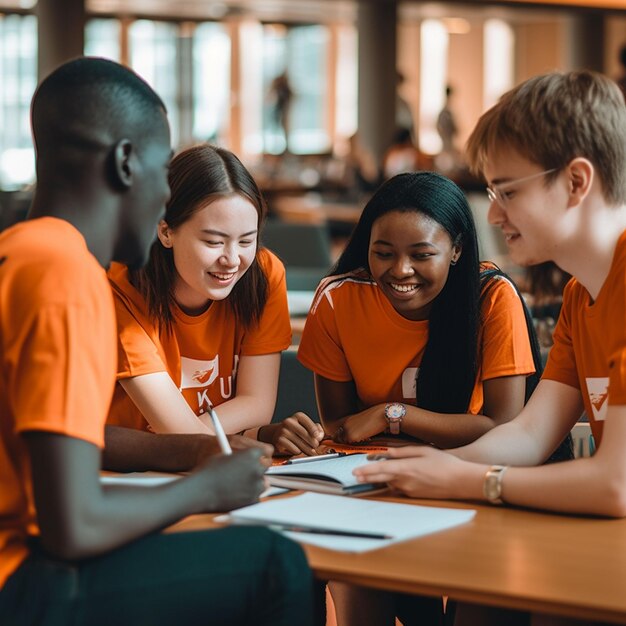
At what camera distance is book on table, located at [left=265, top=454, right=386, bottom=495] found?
4.90 ft

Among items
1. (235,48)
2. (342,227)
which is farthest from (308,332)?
(235,48)

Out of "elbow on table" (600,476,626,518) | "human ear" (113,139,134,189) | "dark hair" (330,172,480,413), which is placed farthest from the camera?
"dark hair" (330,172,480,413)

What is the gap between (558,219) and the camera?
146 centimetres

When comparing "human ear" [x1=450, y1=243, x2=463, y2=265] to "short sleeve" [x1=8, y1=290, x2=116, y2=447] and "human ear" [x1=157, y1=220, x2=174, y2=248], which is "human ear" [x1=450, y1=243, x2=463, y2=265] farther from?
"short sleeve" [x1=8, y1=290, x2=116, y2=447]

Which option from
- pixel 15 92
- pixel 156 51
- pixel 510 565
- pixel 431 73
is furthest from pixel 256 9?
pixel 510 565

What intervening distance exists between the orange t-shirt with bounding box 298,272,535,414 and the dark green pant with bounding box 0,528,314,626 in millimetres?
886

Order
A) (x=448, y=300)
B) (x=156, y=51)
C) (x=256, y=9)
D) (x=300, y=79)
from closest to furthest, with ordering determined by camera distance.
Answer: (x=448, y=300) < (x=256, y=9) < (x=156, y=51) < (x=300, y=79)

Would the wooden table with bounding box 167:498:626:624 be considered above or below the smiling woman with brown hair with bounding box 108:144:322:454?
below

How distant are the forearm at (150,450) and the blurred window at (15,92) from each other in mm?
15889

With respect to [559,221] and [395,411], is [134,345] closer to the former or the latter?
[395,411]

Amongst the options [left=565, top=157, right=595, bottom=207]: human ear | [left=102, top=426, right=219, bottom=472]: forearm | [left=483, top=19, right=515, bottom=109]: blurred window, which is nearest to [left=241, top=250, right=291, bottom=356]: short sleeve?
[left=102, top=426, right=219, bottom=472]: forearm

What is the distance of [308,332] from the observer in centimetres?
210

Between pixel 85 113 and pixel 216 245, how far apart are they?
2.43ft

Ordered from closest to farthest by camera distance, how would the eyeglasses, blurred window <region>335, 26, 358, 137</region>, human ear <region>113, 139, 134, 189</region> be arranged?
human ear <region>113, 139, 134, 189</region> < the eyeglasses < blurred window <region>335, 26, 358, 137</region>
